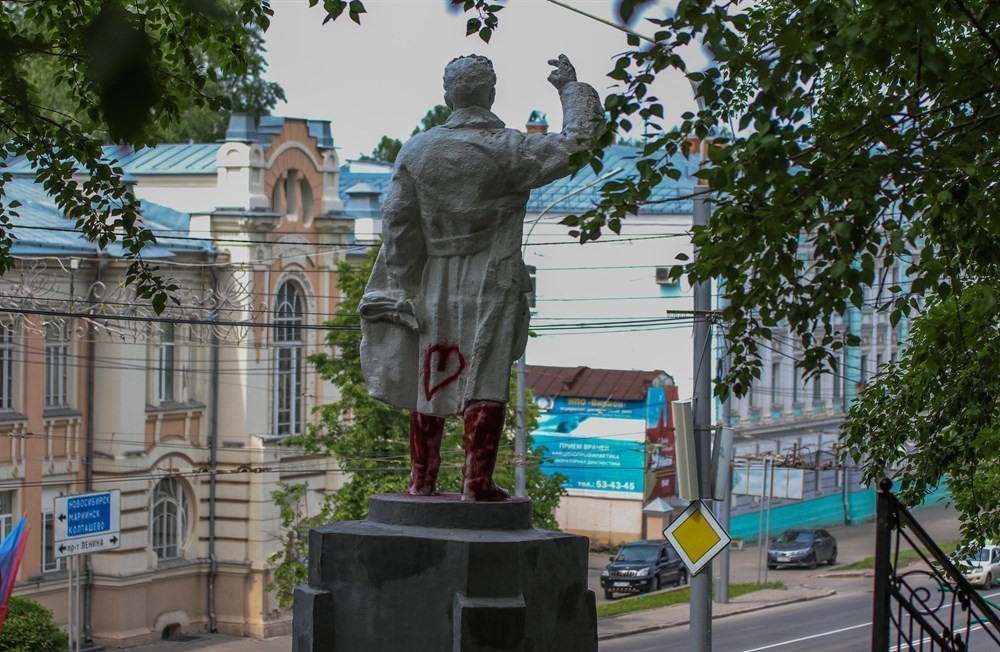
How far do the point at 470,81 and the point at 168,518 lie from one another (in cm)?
2185

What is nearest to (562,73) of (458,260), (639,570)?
(458,260)

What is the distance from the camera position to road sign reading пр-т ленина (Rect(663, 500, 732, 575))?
13.5 meters

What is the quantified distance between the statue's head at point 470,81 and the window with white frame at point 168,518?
21.1m

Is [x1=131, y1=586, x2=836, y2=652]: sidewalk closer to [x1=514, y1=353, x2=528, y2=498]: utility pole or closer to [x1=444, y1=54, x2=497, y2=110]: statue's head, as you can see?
[x1=514, y1=353, x2=528, y2=498]: utility pole

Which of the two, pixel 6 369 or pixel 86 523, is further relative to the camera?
pixel 6 369

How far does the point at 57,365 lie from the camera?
1029 inches

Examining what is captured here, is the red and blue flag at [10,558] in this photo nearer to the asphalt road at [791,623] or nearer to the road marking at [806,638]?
the asphalt road at [791,623]

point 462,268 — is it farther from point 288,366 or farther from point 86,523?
point 288,366

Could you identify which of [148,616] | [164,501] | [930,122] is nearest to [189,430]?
[164,501]

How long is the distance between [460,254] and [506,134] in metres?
0.63

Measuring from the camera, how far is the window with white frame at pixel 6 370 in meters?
24.7

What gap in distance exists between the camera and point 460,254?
7.99 metres

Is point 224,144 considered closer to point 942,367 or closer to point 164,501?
point 164,501

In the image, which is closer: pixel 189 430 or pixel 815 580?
pixel 189 430
